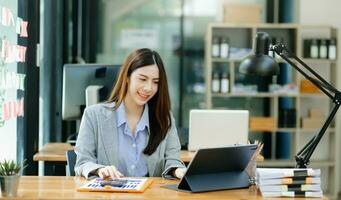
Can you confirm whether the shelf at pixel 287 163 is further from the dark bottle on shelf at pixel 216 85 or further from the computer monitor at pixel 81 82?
the computer monitor at pixel 81 82

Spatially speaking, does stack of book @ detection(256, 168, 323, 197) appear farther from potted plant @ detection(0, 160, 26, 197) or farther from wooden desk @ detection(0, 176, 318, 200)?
potted plant @ detection(0, 160, 26, 197)

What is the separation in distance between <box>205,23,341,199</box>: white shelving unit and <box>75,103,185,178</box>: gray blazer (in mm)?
2895

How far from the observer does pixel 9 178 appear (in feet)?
6.61

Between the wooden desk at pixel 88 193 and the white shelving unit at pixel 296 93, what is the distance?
11.0 ft

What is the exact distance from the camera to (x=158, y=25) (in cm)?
614

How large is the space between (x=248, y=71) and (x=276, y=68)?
0.44 feet

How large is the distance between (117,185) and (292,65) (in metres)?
0.92

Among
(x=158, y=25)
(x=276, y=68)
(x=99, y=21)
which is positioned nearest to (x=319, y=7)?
(x=158, y=25)

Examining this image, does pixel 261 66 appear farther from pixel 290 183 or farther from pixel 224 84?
pixel 224 84

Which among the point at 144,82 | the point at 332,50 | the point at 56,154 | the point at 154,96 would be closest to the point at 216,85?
the point at 332,50

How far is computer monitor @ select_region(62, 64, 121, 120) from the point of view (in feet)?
12.1

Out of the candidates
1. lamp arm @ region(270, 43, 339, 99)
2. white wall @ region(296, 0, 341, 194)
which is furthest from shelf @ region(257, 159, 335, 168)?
lamp arm @ region(270, 43, 339, 99)

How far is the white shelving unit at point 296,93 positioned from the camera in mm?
5570

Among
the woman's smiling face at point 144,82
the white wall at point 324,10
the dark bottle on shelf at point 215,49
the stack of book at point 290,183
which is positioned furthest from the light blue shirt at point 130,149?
the white wall at point 324,10
